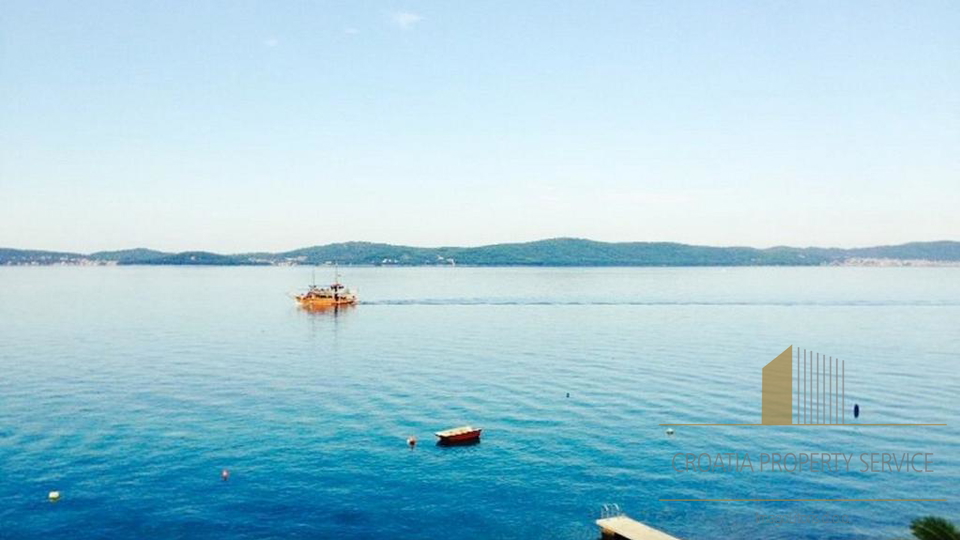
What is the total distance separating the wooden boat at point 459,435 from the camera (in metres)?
63.0

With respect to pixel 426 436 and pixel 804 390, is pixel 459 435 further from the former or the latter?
pixel 804 390

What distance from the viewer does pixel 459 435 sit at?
63.2m

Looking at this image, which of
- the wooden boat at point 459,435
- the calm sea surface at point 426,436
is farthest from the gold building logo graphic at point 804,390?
the wooden boat at point 459,435

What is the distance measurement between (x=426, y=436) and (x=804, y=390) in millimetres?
53929

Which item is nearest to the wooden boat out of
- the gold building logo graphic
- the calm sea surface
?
the calm sea surface

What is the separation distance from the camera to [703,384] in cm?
9062

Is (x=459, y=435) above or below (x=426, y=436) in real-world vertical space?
above

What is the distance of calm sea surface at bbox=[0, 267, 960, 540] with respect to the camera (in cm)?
4812

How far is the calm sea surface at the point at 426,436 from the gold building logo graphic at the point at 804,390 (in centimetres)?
206

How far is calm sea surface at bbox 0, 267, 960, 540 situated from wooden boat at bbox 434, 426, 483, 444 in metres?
1.10

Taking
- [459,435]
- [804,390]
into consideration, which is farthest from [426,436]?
[804,390]

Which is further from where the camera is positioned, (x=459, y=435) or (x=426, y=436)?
(x=426, y=436)

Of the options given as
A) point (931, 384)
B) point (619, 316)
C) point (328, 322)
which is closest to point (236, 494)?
point (931, 384)

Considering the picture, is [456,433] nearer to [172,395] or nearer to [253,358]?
[172,395]
